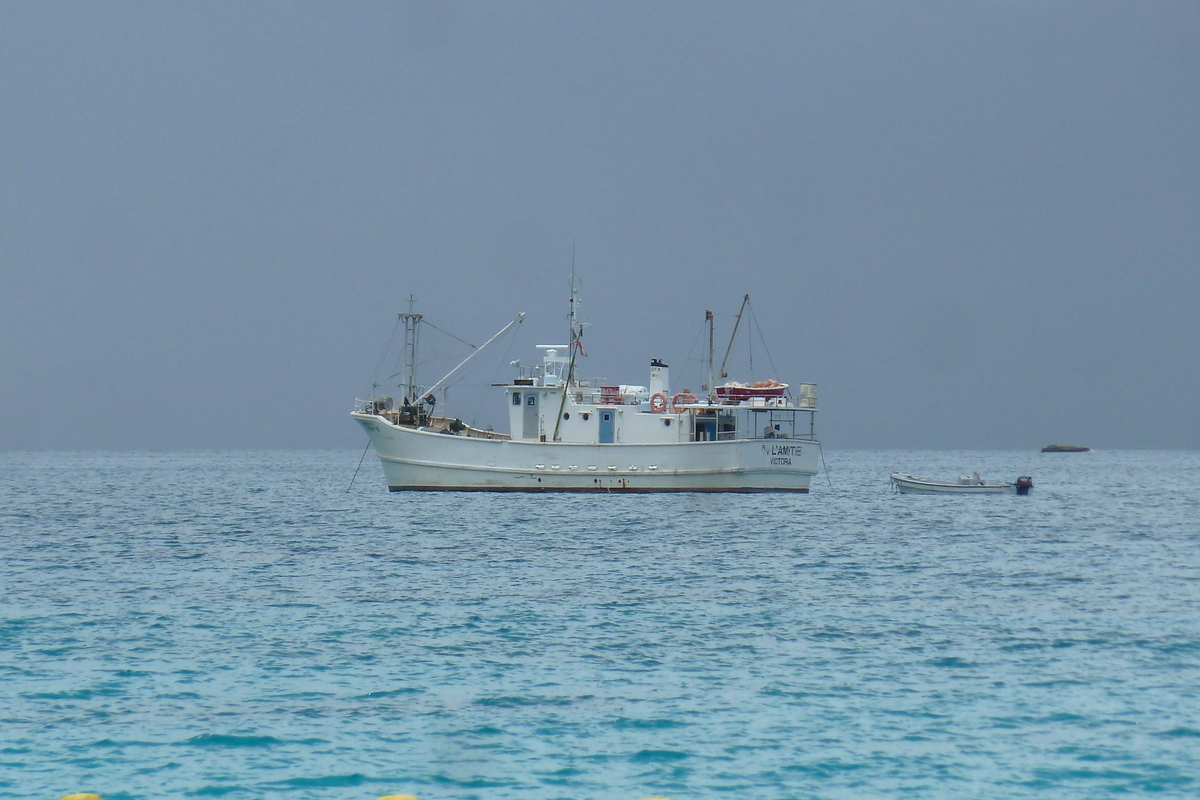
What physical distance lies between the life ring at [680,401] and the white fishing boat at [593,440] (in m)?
0.05

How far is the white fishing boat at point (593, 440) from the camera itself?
155 feet

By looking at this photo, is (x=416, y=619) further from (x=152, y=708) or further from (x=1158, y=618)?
(x=1158, y=618)

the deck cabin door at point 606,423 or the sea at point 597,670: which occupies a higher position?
the deck cabin door at point 606,423

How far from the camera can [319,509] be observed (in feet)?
171

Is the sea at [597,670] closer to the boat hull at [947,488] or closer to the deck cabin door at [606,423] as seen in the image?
the deck cabin door at [606,423]

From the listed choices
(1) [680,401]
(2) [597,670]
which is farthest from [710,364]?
(2) [597,670]

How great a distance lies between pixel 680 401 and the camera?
49.3 m

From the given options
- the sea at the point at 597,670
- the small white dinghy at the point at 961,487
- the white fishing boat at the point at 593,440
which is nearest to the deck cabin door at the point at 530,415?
the white fishing boat at the point at 593,440

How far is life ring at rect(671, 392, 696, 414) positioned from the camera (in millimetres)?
49094

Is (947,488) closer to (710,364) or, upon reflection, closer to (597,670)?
(710,364)

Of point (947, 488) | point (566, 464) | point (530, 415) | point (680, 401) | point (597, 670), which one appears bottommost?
point (597, 670)

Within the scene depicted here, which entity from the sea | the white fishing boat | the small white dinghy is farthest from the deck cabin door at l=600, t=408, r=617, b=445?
the small white dinghy

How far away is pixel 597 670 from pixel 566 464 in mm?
31876

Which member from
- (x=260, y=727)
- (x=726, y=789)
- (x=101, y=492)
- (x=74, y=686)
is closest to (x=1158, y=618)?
(x=726, y=789)
